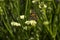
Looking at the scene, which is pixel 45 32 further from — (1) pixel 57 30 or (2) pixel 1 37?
(2) pixel 1 37

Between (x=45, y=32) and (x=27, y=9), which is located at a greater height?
(x=27, y=9)

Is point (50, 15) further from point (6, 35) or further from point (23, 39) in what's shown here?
point (6, 35)

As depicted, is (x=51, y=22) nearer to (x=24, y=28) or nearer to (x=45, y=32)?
(x=45, y=32)

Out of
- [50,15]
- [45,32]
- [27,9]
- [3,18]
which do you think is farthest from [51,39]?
[3,18]

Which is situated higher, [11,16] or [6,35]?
[11,16]

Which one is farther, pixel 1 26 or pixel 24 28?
pixel 1 26

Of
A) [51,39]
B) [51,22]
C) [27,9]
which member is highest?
[27,9]

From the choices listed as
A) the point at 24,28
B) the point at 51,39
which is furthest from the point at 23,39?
the point at 51,39

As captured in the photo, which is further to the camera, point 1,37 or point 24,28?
point 1,37
